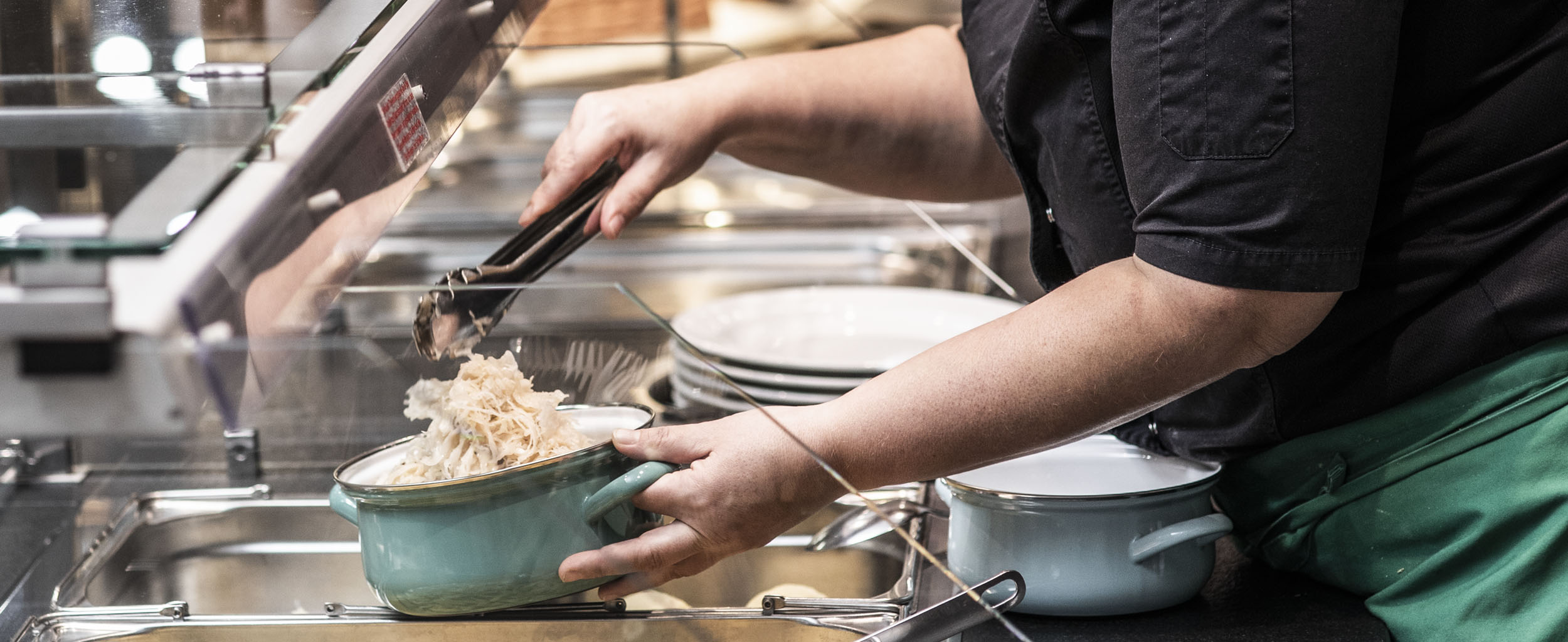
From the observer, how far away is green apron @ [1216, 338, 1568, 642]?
75 cm

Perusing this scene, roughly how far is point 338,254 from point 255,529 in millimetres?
533

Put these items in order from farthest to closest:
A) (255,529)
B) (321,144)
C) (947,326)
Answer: (947,326), (255,529), (321,144)

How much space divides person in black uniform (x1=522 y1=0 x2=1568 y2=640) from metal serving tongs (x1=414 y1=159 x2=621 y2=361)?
0.46 ft

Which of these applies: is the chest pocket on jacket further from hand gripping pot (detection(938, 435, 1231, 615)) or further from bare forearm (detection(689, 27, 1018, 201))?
bare forearm (detection(689, 27, 1018, 201))

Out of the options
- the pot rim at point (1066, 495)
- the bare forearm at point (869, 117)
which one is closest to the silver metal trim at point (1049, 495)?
the pot rim at point (1066, 495)

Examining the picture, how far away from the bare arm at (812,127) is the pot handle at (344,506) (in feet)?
1.07

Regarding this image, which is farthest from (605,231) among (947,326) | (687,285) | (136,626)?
(687,285)

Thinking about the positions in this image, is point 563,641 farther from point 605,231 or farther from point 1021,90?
point 1021,90

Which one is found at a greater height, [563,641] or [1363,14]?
[1363,14]

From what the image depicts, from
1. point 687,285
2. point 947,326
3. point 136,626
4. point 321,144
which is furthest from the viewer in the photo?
point 687,285

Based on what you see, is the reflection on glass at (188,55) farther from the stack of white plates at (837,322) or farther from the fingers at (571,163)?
the stack of white plates at (837,322)

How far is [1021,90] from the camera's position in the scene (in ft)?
2.85

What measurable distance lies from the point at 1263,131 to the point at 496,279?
51 cm

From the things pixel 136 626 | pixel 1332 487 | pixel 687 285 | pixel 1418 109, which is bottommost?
pixel 1332 487
